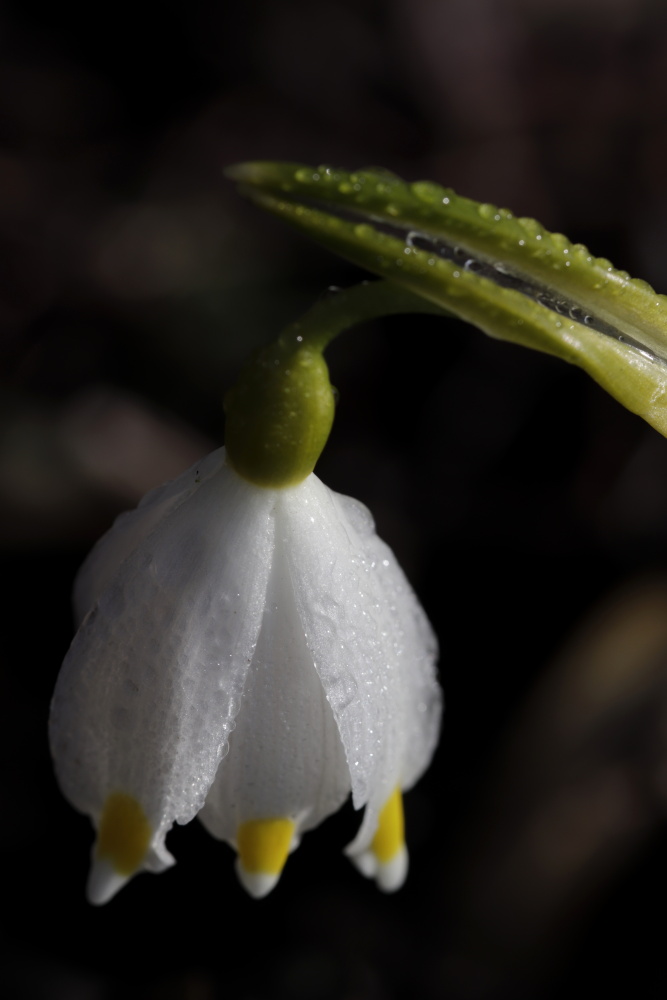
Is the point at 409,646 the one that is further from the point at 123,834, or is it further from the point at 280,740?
the point at 123,834

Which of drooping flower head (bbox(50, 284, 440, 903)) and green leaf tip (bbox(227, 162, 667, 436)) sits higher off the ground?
green leaf tip (bbox(227, 162, 667, 436))

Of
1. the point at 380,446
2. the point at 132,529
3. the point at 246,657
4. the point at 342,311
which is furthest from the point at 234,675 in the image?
the point at 380,446

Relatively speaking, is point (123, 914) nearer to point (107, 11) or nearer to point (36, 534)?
point (36, 534)

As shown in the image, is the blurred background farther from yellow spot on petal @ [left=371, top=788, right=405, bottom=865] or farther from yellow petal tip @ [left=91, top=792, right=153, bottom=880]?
yellow petal tip @ [left=91, top=792, right=153, bottom=880]

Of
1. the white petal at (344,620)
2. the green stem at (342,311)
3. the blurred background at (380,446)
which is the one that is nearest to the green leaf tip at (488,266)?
the green stem at (342,311)

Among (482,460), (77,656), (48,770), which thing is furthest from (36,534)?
(77,656)

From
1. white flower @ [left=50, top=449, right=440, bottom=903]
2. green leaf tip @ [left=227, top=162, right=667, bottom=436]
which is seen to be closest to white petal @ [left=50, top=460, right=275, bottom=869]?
white flower @ [left=50, top=449, right=440, bottom=903]
